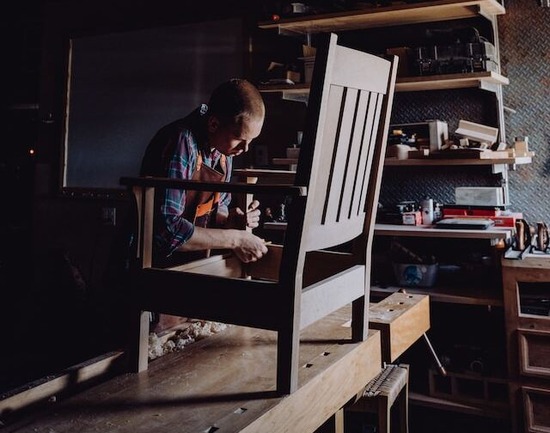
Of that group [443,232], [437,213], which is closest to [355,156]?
[443,232]

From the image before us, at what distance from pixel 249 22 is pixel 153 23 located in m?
0.88

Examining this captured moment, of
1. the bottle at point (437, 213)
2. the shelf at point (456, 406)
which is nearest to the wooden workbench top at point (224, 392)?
the shelf at point (456, 406)

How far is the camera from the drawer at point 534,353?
245 centimetres

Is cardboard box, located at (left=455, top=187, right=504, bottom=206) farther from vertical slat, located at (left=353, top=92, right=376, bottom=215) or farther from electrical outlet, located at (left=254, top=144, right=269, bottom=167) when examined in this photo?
vertical slat, located at (left=353, top=92, right=376, bottom=215)

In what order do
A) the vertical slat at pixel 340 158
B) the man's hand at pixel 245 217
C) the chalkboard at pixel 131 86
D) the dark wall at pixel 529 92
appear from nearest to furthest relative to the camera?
the vertical slat at pixel 340 158 → the man's hand at pixel 245 217 → the dark wall at pixel 529 92 → the chalkboard at pixel 131 86

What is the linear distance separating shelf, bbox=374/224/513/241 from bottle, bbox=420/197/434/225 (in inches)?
7.0

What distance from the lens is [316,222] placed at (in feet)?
4.17

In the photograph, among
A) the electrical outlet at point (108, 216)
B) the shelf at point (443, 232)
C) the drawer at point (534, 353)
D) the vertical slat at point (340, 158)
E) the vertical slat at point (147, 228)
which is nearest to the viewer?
the vertical slat at point (340, 158)

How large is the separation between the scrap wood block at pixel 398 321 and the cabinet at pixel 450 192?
972mm

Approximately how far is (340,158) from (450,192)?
2137 mm

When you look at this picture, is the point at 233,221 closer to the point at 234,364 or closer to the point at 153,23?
the point at 234,364

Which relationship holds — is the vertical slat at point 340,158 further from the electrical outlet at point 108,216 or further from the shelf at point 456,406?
the electrical outlet at point 108,216

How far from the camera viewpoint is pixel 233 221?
6.42 feet

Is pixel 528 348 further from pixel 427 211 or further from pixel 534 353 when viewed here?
pixel 427 211
